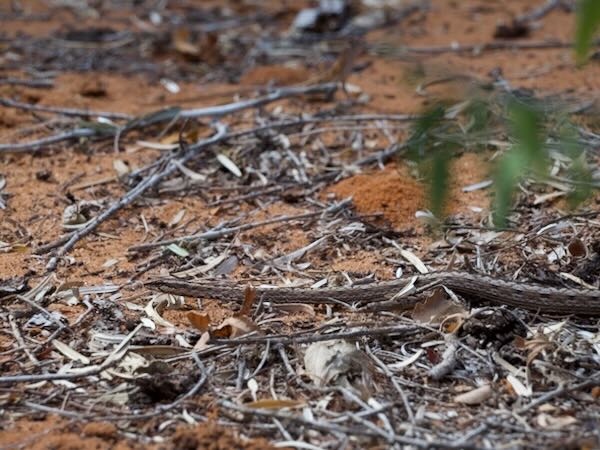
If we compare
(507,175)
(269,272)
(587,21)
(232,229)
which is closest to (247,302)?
(269,272)

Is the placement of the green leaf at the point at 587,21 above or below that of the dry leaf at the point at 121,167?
above

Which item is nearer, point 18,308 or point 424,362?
point 424,362

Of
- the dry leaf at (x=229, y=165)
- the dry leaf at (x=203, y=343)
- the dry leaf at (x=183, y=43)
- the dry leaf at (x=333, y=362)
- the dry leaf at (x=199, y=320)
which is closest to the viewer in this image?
the dry leaf at (x=333, y=362)

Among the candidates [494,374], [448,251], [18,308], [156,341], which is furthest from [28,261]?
[494,374]

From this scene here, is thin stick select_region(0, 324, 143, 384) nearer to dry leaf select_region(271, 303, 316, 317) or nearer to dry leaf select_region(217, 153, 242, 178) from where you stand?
dry leaf select_region(271, 303, 316, 317)

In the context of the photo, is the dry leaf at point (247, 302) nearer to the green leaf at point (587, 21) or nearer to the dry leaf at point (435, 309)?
the dry leaf at point (435, 309)

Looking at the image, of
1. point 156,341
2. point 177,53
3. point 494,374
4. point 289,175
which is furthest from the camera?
point 177,53

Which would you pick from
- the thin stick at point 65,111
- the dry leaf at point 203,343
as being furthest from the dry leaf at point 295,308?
the thin stick at point 65,111

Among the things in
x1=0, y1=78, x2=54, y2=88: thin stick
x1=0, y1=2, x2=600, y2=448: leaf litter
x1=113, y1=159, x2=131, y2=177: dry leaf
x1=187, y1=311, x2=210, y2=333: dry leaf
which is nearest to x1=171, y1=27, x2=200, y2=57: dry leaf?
x1=0, y1=2, x2=600, y2=448: leaf litter

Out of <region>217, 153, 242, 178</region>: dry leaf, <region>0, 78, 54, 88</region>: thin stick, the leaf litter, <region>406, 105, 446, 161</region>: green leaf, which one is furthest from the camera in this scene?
<region>0, 78, 54, 88</region>: thin stick

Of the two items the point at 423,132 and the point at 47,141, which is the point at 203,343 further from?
the point at 47,141

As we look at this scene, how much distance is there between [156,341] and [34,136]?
10.5 ft

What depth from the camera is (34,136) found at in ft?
21.6

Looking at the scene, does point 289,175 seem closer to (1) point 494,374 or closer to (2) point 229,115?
(2) point 229,115
